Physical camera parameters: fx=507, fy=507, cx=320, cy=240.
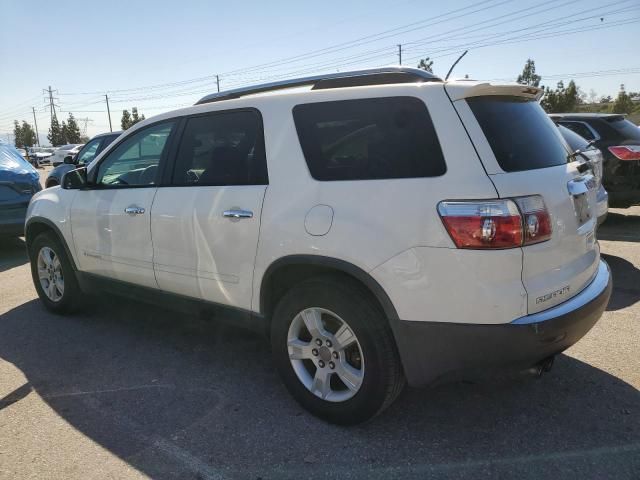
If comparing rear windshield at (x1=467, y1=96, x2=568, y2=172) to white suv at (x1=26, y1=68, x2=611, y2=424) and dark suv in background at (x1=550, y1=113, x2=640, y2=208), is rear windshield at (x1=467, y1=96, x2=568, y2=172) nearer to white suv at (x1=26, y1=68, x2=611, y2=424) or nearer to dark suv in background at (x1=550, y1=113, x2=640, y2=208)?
white suv at (x1=26, y1=68, x2=611, y2=424)

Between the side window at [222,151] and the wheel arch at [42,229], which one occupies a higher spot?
the side window at [222,151]

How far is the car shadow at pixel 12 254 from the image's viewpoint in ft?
23.9

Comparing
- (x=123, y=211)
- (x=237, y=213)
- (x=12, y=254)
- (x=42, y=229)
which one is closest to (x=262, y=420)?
(x=237, y=213)

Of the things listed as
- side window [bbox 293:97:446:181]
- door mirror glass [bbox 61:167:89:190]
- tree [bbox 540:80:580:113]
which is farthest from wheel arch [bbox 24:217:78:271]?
tree [bbox 540:80:580:113]

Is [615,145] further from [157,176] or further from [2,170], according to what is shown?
[2,170]

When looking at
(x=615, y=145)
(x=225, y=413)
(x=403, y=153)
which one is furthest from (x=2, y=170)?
(x=615, y=145)

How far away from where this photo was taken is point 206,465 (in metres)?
2.58

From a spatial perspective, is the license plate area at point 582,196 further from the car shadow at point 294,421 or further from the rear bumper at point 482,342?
the car shadow at point 294,421

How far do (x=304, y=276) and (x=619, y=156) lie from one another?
622 cm

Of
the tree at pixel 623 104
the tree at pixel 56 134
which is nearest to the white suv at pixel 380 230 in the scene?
the tree at pixel 623 104

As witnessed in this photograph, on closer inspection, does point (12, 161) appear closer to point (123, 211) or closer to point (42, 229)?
point (42, 229)

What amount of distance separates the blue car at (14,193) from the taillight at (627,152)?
8747 mm

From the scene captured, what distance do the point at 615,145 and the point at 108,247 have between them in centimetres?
690

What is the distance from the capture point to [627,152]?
23.5ft
